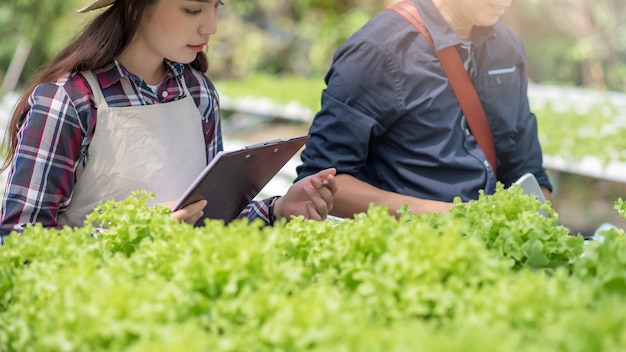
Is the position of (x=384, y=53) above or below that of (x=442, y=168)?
above

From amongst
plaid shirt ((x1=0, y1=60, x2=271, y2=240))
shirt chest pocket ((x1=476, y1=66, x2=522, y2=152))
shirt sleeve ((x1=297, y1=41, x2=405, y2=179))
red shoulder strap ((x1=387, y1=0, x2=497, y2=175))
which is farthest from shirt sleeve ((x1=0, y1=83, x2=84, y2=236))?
shirt chest pocket ((x1=476, y1=66, x2=522, y2=152))

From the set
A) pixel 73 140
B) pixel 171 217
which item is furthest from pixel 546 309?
pixel 73 140

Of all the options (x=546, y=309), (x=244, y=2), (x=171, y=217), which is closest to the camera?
(x=546, y=309)

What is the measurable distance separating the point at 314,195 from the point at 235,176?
0.34 meters

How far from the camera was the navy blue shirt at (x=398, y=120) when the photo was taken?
3197 millimetres

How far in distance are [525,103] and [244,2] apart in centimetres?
1242

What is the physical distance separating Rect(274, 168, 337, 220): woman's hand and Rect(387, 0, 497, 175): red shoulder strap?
69 cm

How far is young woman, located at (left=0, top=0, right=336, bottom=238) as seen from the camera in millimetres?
2598

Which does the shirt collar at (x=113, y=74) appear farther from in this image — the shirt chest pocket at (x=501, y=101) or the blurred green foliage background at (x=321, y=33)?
the blurred green foliage background at (x=321, y=33)

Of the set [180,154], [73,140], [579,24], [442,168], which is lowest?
[579,24]

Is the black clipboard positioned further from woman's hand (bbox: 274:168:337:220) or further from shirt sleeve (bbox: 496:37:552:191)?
shirt sleeve (bbox: 496:37:552:191)

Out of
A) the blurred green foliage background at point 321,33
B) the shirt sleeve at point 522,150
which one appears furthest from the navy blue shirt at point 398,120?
the blurred green foliage background at point 321,33

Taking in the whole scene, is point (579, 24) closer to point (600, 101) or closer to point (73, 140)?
point (600, 101)

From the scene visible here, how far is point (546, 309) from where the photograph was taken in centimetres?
159
